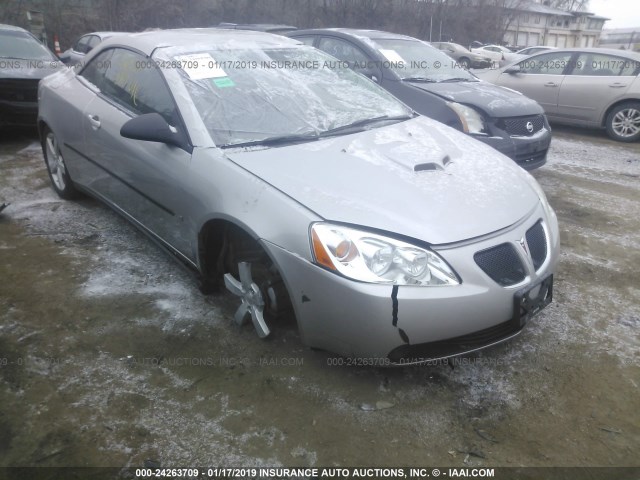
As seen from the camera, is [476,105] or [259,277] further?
[476,105]

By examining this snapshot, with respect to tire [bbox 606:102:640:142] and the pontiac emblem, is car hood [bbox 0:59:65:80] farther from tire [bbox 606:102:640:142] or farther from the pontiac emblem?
tire [bbox 606:102:640:142]

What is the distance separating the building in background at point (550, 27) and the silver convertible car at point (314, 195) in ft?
169

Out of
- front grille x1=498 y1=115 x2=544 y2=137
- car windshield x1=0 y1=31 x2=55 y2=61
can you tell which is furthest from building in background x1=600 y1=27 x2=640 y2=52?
car windshield x1=0 y1=31 x2=55 y2=61

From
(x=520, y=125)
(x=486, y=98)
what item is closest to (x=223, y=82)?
(x=486, y=98)

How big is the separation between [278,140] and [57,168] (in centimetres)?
268

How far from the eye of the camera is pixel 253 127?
112 inches

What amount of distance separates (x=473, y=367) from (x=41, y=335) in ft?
7.48

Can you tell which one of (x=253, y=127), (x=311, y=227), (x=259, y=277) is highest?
(x=253, y=127)

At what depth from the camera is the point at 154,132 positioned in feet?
9.05

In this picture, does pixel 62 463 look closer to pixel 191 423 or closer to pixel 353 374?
pixel 191 423

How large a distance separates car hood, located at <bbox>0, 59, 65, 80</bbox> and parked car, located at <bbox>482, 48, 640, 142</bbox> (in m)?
7.06

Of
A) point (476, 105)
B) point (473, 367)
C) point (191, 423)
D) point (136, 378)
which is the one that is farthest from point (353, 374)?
point (476, 105)

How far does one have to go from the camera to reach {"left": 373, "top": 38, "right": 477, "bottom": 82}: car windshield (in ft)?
19.1

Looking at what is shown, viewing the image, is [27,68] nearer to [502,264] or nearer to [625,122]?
[502,264]
